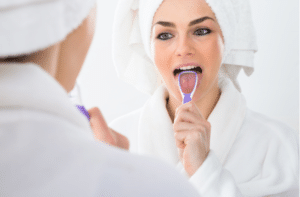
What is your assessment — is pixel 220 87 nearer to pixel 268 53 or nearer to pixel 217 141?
pixel 217 141

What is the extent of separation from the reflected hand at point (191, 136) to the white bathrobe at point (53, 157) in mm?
389

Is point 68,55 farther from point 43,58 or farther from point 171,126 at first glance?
point 171,126

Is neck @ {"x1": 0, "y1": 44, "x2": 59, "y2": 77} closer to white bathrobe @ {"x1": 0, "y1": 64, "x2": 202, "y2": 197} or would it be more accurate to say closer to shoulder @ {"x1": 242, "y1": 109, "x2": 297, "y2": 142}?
white bathrobe @ {"x1": 0, "y1": 64, "x2": 202, "y2": 197}

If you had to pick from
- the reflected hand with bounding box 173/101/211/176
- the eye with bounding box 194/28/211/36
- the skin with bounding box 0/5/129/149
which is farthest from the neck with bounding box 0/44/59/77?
the eye with bounding box 194/28/211/36

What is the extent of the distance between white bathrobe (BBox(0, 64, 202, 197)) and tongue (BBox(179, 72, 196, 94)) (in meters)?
0.49

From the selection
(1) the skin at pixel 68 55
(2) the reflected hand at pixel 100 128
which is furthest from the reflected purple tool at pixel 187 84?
(1) the skin at pixel 68 55

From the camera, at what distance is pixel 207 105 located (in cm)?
84

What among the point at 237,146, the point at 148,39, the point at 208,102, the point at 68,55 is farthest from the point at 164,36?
the point at 68,55

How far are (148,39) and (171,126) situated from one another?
222 mm

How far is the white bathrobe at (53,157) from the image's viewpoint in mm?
253

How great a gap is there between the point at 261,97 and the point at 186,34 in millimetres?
559

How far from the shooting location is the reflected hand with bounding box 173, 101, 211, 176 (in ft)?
2.20

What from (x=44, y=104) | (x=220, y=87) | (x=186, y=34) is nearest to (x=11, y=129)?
(x=44, y=104)

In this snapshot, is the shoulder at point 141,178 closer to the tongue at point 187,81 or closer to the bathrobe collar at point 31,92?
the bathrobe collar at point 31,92
